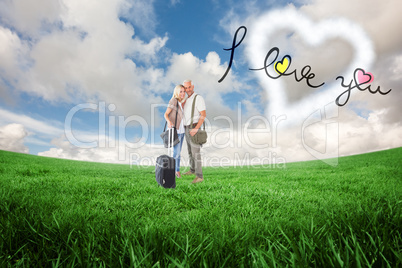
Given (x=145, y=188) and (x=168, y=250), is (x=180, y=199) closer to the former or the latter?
(x=145, y=188)

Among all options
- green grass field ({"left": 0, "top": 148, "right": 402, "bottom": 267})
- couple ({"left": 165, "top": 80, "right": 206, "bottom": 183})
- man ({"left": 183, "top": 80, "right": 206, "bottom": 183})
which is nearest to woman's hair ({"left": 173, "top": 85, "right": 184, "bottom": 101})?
couple ({"left": 165, "top": 80, "right": 206, "bottom": 183})

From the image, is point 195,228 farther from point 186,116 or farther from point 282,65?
point 282,65

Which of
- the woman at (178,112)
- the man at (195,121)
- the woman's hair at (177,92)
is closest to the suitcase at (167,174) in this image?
the man at (195,121)

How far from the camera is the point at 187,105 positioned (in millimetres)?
6805

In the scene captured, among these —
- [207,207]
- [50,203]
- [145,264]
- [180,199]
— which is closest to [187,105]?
[180,199]

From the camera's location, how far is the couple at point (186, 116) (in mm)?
6422

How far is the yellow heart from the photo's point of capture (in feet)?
28.3

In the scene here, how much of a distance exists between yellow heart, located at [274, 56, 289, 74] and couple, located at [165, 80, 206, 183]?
155 inches

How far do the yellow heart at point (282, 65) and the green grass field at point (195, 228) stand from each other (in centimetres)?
476

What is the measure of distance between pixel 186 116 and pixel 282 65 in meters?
4.80

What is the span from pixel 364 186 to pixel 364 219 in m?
4.29

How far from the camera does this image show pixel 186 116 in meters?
6.80

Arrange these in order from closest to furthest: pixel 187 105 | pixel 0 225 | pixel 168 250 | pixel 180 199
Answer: pixel 168 250 → pixel 0 225 → pixel 180 199 → pixel 187 105

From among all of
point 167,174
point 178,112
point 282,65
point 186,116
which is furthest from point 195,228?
point 282,65
